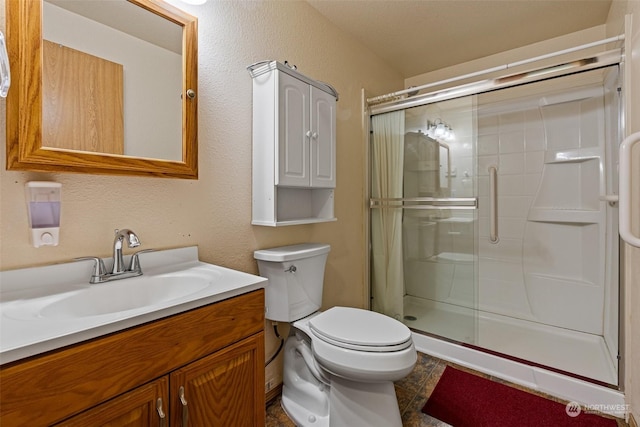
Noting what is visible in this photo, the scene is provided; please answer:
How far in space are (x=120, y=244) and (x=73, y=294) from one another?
0.68 ft

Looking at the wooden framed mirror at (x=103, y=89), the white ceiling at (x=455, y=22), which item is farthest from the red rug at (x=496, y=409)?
the white ceiling at (x=455, y=22)

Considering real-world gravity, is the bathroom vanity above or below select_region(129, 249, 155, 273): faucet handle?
below

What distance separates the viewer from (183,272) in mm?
1129

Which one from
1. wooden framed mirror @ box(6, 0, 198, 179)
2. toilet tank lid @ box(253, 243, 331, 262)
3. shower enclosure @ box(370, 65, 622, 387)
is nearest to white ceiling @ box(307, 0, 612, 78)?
shower enclosure @ box(370, 65, 622, 387)

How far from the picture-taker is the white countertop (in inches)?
24.2

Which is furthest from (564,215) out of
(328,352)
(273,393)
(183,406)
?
(183,406)

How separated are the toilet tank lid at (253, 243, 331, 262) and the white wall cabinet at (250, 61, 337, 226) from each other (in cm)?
14

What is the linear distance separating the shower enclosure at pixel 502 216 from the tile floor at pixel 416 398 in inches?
12.4

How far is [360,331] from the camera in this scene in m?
1.34

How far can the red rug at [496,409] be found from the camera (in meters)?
1.46

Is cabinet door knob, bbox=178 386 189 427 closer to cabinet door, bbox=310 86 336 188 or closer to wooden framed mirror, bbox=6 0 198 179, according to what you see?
wooden framed mirror, bbox=6 0 198 179

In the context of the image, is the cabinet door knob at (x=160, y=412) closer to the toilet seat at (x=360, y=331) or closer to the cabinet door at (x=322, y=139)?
the toilet seat at (x=360, y=331)

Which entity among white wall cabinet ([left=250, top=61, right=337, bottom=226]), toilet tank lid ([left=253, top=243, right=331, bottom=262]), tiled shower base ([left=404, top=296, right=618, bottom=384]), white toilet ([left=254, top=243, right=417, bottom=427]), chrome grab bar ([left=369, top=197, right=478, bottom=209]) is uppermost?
white wall cabinet ([left=250, top=61, right=337, bottom=226])

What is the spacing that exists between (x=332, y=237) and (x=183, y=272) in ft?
3.73
